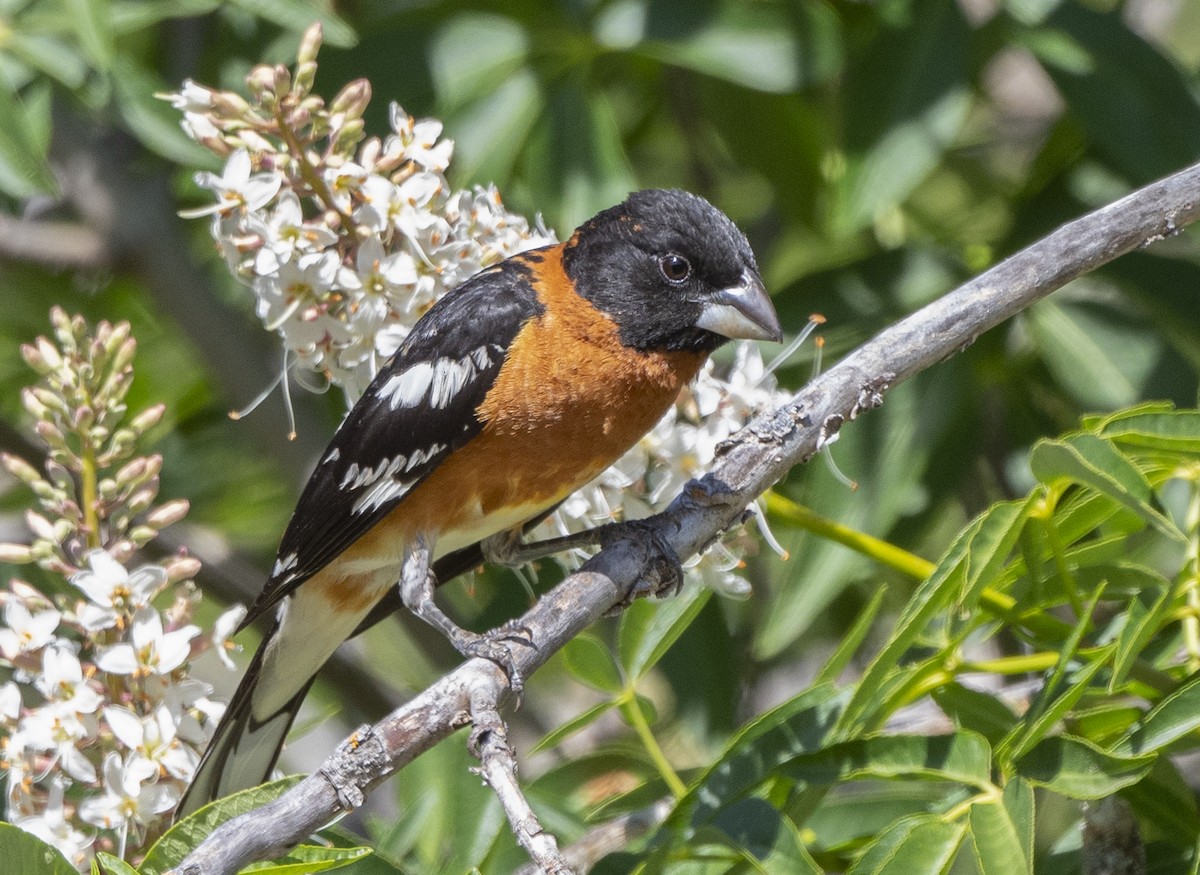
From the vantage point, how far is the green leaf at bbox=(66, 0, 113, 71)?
8.71 feet

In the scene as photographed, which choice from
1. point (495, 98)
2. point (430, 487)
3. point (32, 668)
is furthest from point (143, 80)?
point (32, 668)

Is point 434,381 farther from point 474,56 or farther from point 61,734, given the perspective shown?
point 61,734

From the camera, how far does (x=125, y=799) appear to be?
93.4 inches

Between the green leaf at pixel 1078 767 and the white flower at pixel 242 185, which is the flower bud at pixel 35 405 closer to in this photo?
the white flower at pixel 242 185

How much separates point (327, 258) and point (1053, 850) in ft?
5.59

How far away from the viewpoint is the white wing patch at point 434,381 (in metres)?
2.96

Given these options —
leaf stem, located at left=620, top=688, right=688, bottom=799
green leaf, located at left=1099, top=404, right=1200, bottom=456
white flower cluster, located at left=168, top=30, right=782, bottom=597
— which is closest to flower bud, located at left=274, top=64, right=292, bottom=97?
white flower cluster, located at left=168, top=30, right=782, bottom=597

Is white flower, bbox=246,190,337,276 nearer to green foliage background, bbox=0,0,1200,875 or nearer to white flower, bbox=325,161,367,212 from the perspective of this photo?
white flower, bbox=325,161,367,212

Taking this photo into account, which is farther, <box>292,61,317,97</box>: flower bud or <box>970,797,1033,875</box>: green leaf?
<box>292,61,317,97</box>: flower bud

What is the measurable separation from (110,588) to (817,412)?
131 centimetres

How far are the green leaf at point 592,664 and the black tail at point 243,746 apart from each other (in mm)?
764

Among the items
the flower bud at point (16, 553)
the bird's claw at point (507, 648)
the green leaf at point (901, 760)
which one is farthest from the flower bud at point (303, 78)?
the green leaf at point (901, 760)

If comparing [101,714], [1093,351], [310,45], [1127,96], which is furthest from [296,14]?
[1093,351]

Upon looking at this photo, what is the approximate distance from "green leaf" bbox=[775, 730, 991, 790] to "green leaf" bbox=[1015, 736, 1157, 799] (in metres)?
0.07
